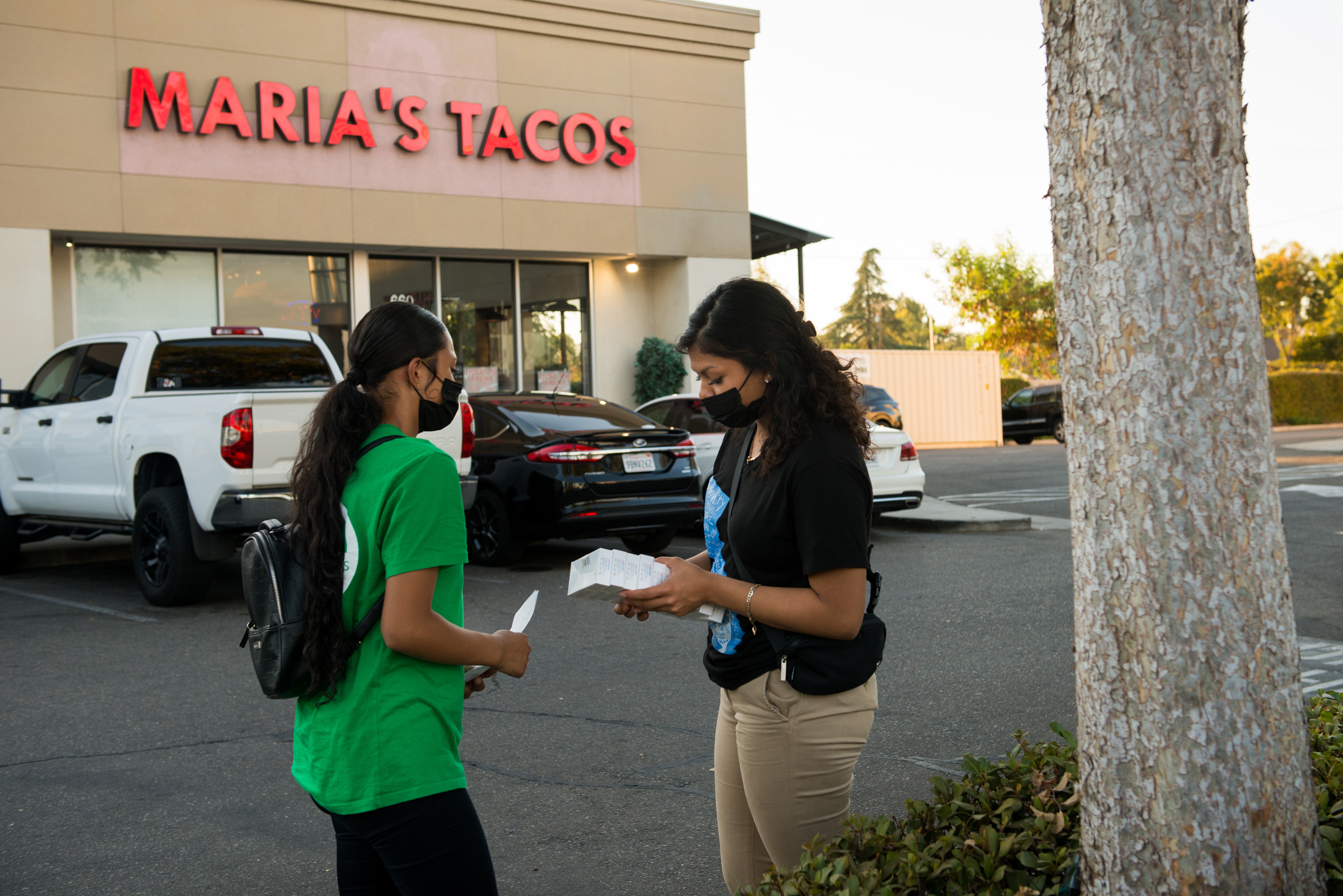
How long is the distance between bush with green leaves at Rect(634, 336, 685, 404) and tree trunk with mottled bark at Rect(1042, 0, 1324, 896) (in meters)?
17.5

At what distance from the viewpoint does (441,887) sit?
84.7 inches

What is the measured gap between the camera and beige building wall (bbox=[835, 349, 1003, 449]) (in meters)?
30.5

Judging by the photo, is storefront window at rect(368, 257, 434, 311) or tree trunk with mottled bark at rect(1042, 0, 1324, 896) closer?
tree trunk with mottled bark at rect(1042, 0, 1324, 896)

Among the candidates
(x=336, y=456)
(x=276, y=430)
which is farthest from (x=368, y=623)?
(x=276, y=430)

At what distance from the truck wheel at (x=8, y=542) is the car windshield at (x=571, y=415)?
4.48 m

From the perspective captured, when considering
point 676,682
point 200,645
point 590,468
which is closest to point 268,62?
point 590,468

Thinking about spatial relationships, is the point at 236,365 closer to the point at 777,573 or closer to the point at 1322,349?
the point at 777,573

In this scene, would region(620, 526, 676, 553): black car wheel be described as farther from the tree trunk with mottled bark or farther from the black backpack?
the tree trunk with mottled bark

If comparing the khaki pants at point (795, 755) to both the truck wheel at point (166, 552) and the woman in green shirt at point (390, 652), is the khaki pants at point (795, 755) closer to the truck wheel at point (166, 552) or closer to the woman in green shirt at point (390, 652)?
the woman in green shirt at point (390, 652)

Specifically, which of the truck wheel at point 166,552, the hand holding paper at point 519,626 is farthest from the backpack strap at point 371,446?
the truck wheel at point 166,552

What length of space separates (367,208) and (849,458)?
52.2 ft

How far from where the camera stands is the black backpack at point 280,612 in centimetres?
216

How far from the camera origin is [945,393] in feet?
102

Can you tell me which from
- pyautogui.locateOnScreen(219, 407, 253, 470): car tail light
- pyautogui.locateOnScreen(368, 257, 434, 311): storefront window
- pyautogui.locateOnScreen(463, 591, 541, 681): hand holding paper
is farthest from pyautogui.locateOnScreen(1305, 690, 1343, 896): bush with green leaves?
pyautogui.locateOnScreen(368, 257, 434, 311): storefront window
